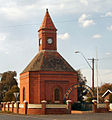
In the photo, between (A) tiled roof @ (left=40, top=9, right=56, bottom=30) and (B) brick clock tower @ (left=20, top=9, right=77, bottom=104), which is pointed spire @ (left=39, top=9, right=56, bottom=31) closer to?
(A) tiled roof @ (left=40, top=9, right=56, bottom=30)

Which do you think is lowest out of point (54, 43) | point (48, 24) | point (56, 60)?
point (56, 60)

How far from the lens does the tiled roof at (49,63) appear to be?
A: 1961 inches

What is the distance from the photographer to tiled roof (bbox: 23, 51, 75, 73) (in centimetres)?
4981

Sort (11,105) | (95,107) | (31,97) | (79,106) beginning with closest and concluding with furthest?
1. (95,107)
2. (79,106)
3. (31,97)
4. (11,105)

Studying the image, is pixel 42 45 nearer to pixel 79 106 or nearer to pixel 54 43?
pixel 54 43

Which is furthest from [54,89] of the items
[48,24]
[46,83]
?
[48,24]

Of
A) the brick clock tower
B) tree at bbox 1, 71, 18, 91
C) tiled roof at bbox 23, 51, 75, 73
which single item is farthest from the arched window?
tree at bbox 1, 71, 18, 91

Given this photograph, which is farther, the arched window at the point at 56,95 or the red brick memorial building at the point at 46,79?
the arched window at the point at 56,95

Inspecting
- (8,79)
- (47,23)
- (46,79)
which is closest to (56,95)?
(46,79)

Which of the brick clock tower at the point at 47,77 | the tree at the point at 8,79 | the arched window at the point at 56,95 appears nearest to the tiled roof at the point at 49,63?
the brick clock tower at the point at 47,77

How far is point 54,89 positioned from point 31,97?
4029 mm

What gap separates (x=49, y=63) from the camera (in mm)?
50500

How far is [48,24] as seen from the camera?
54.5m

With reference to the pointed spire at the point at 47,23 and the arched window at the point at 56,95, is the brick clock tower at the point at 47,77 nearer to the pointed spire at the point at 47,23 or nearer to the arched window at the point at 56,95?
the arched window at the point at 56,95
